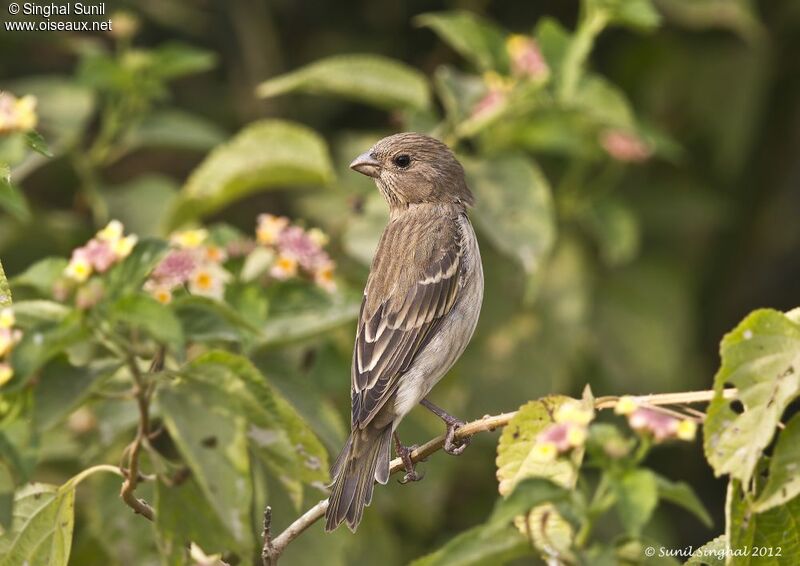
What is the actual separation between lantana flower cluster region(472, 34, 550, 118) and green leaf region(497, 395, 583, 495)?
8.41 ft

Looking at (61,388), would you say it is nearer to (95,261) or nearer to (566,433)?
(95,261)

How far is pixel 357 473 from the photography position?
3.64 meters

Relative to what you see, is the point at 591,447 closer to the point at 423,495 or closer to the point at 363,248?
the point at 363,248

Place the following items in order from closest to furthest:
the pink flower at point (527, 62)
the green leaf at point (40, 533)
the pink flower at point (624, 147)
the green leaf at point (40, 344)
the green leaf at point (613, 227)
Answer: the green leaf at point (40, 344), the green leaf at point (40, 533), the pink flower at point (527, 62), the green leaf at point (613, 227), the pink flower at point (624, 147)

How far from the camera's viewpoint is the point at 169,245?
269cm

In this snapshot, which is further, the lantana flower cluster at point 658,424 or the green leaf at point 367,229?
the green leaf at point 367,229

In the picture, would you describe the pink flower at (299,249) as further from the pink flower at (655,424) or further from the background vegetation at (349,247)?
the pink flower at (655,424)

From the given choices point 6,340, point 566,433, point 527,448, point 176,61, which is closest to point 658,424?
point 566,433

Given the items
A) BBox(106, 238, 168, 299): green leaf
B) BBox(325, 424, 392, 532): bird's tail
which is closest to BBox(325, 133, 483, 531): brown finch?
BBox(325, 424, 392, 532): bird's tail

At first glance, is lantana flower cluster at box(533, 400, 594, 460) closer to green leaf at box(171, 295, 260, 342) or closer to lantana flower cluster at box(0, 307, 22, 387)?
green leaf at box(171, 295, 260, 342)

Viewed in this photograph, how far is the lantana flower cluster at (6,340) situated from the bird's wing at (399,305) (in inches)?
63.5

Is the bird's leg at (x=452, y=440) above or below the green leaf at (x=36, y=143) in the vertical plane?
below

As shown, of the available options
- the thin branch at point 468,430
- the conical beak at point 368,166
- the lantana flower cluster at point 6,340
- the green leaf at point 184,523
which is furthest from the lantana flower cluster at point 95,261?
the conical beak at point 368,166

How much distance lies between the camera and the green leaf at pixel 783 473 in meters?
2.64
